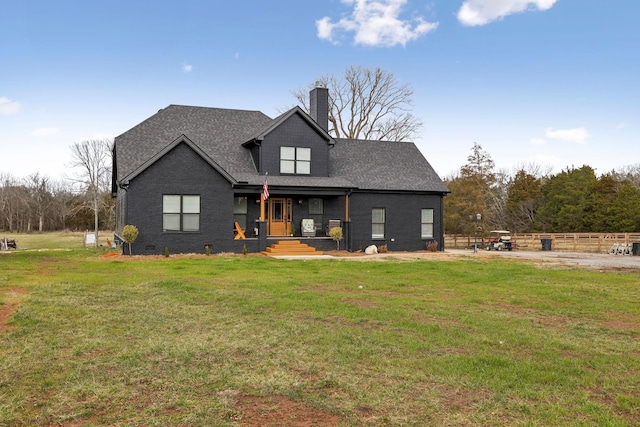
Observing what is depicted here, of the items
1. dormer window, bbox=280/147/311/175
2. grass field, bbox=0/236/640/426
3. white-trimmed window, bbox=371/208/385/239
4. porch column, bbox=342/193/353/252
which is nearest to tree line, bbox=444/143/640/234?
white-trimmed window, bbox=371/208/385/239

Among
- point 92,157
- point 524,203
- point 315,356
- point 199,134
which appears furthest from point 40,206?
point 315,356

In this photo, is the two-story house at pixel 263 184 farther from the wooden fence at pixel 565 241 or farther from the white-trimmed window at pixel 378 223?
the wooden fence at pixel 565 241

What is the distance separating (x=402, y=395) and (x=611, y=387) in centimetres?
218

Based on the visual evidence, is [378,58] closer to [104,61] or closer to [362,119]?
[362,119]

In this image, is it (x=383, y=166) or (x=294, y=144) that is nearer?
(x=294, y=144)

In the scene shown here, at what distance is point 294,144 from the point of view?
87.7 feet

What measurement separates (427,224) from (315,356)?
23.8m

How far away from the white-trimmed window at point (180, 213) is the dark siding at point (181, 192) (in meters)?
0.21

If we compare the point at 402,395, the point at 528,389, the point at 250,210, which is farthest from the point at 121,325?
the point at 250,210

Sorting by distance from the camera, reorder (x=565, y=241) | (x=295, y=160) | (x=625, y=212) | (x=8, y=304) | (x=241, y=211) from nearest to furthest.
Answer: (x=8, y=304) → (x=241, y=211) → (x=295, y=160) → (x=565, y=241) → (x=625, y=212)

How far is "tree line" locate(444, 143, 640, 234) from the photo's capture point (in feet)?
126

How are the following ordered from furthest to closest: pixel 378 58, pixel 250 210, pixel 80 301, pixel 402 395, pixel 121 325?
pixel 378 58 < pixel 250 210 < pixel 80 301 < pixel 121 325 < pixel 402 395

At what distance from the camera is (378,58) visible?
151 ft

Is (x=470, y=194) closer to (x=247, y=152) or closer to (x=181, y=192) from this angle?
(x=247, y=152)
